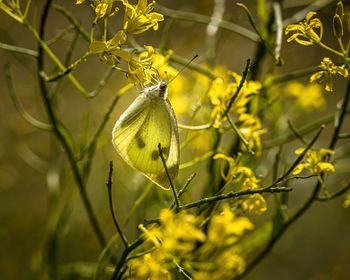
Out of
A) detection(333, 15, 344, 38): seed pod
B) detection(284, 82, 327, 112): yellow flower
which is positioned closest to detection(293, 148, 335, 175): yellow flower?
detection(333, 15, 344, 38): seed pod

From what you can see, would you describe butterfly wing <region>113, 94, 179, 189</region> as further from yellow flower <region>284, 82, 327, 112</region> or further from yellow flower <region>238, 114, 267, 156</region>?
yellow flower <region>284, 82, 327, 112</region>

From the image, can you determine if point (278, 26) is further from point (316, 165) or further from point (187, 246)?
point (187, 246)

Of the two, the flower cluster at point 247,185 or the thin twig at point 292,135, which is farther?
the thin twig at point 292,135

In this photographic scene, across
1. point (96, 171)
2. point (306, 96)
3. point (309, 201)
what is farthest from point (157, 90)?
point (96, 171)

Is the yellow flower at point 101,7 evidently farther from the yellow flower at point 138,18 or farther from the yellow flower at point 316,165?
the yellow flower at point 316,165

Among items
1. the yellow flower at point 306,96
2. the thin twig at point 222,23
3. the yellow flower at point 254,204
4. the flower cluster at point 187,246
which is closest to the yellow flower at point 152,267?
the flower cluster at point 187,246

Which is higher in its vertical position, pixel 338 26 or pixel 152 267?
pixel 338 26

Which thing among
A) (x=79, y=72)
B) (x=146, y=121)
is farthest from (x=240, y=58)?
(x=146, y=121)

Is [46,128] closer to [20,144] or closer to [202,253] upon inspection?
[202,253]

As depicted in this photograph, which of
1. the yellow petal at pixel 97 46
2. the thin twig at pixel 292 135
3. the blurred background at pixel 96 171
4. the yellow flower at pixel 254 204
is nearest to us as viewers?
the yellow petal at pixel 97 46
